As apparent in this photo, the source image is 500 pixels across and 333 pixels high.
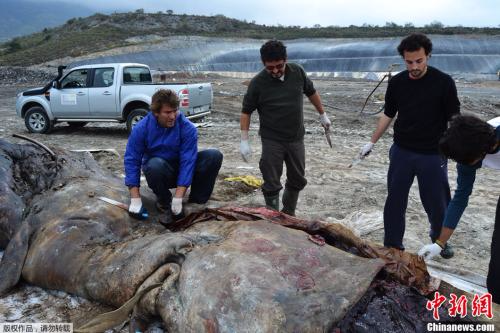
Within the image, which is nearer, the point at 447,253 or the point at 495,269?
the point at 495,269

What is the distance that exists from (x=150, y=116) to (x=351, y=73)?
24215mm

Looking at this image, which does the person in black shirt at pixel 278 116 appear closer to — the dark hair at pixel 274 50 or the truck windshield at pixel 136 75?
the dark hair at pixel 274 50

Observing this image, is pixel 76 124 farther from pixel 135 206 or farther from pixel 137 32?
pixel 137 32

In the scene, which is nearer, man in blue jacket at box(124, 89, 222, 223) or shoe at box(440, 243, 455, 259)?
man in blue jacket at box(124, 89, 222, 223)

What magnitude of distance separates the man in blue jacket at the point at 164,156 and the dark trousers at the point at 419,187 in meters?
1.67

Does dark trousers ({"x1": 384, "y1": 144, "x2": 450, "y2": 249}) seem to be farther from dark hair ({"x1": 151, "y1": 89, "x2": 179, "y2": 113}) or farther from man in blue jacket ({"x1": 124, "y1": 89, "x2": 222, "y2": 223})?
dark hair ({"x1": 151, "y1": 89, "x2": 179, "y2": 113})

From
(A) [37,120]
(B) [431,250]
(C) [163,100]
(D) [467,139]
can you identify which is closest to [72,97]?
(A) [37,120]

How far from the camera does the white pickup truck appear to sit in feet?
34.6

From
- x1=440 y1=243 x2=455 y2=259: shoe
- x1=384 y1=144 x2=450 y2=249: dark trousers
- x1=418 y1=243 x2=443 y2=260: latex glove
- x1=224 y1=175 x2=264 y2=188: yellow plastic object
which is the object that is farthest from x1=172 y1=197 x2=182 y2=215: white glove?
x1=440 y1=243 x2=455 y2=259: shoe

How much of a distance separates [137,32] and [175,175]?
39.0 meters

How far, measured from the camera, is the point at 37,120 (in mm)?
11594

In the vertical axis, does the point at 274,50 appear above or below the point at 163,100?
above

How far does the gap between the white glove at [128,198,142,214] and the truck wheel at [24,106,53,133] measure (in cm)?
874

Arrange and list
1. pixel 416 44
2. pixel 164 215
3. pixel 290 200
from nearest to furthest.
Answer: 1. pixel 416 44
2. pixel 164 215
3. pixel 290 200
